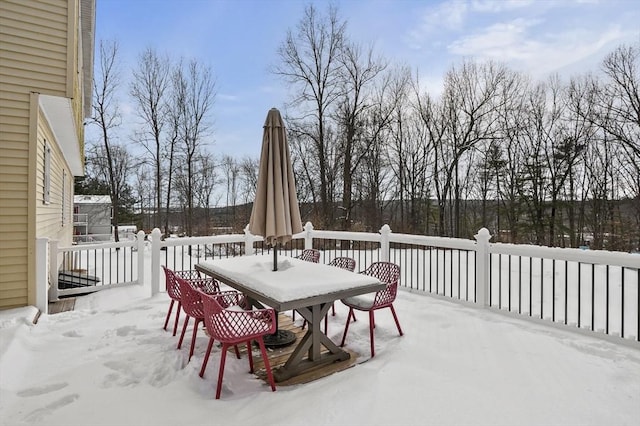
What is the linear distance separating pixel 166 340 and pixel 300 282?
1.77 m

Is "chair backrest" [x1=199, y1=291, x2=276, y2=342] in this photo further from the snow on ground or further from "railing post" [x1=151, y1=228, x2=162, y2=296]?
"railing post" [x1=151, y1=228, x2=162, y2=296]

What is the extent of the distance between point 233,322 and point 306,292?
63 cm

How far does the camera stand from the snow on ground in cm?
242

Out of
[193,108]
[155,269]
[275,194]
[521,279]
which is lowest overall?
[521,279]

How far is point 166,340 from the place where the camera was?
3.87 metres

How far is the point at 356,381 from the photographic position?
286 cm

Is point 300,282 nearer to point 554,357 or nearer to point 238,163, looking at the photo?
point 554,357

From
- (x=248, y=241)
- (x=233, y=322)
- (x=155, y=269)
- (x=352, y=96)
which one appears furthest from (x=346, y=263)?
(x=352, y=96)

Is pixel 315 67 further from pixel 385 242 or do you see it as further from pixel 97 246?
pixel 97 246

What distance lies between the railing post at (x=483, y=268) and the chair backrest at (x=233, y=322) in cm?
327

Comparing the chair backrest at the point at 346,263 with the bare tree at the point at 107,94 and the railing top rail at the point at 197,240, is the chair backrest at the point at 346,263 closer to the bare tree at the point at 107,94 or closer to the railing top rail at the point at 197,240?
the railing top rail at the point at 197,240

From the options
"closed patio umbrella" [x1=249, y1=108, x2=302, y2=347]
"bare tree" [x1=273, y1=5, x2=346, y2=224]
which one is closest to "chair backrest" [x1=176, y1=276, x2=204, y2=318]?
"closed patio umbrella" [x1=249, y1=108, x2=302, y2=347]

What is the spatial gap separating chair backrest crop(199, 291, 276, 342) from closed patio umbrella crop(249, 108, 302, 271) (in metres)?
0.92

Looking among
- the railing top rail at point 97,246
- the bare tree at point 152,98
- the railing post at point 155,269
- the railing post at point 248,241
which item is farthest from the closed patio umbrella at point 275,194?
the bare tree at point 152,98
